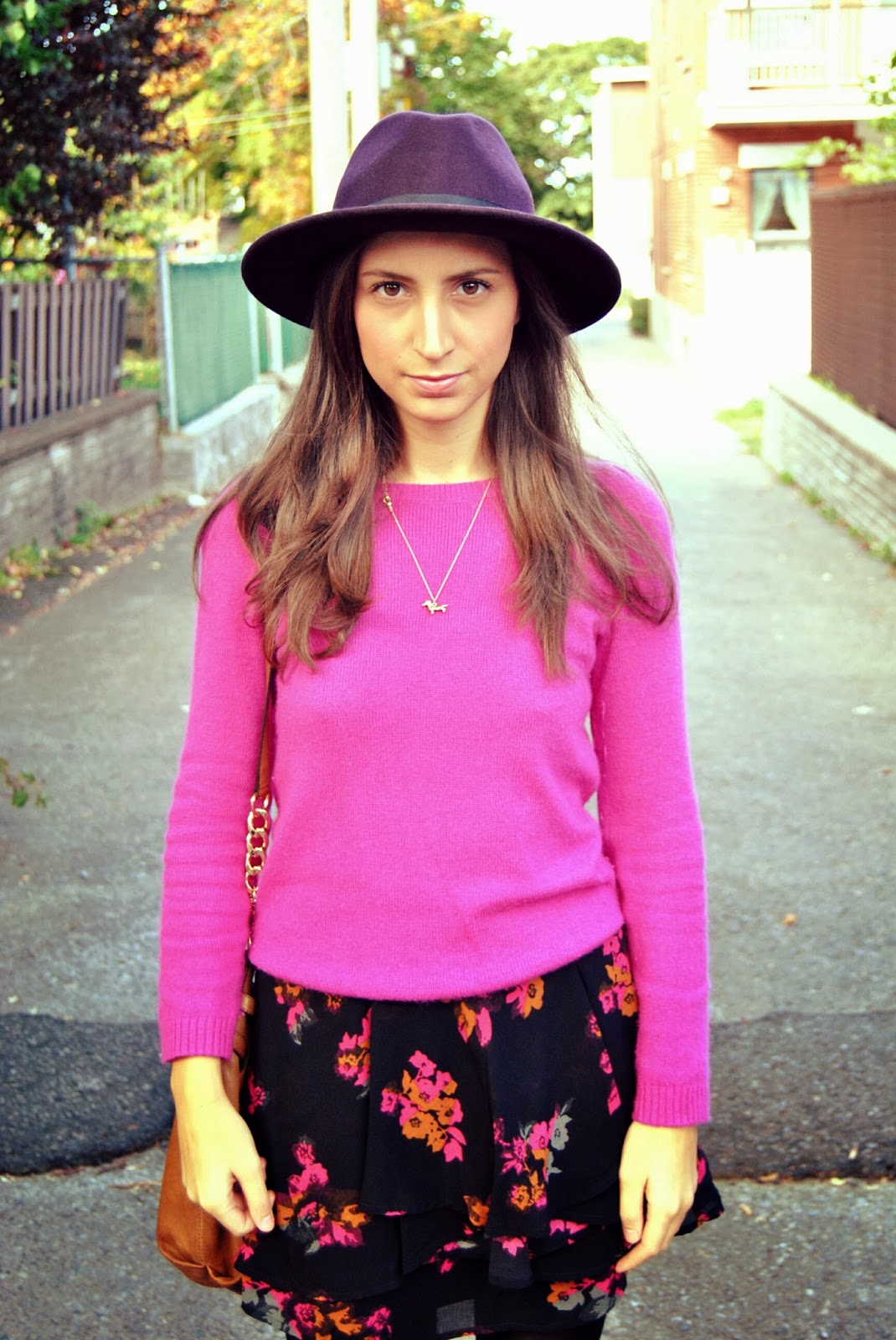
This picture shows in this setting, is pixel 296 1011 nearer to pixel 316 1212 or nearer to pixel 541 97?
pixel 316 1212

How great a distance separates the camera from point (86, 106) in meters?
10.3

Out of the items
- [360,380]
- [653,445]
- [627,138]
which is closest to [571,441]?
[360,380]

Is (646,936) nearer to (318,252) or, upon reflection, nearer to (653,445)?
(318,252)

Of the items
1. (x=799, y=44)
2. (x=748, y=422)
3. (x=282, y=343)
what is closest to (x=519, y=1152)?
(x=748, y=422)

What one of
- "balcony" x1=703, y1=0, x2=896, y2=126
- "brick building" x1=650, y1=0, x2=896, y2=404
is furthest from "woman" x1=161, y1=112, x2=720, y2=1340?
"balcony" x1=703, y1=0, x2=896, y2=126

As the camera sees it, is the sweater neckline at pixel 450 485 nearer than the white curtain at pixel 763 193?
Yes

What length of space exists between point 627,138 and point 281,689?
47170 mm

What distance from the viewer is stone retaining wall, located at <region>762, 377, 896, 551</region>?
391 inches

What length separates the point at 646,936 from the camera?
1791 mm

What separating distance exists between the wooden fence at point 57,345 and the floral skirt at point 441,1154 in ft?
28.6

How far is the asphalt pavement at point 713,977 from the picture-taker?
9.65 ft

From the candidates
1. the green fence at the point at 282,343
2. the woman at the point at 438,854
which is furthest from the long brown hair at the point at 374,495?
the green fence at the point at 282,343

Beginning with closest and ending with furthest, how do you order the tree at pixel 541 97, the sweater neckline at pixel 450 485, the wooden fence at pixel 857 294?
the sweater neckline at pixel 450 485, the wooden fence at pixel 857 294, the tree at pixel 541 97

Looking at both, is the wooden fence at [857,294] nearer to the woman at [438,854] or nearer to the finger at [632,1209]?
the woman at [438,854]
